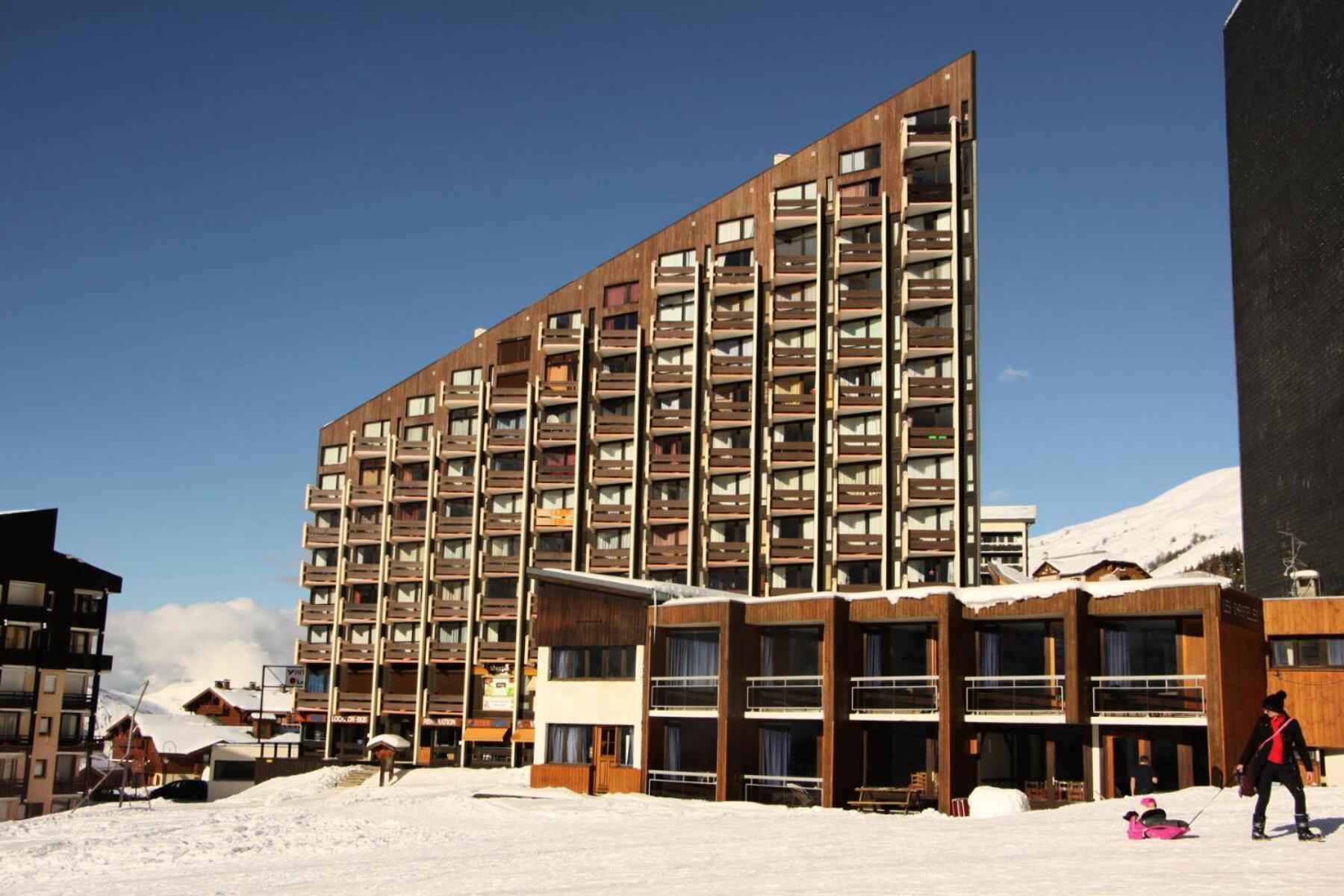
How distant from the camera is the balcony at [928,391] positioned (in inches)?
2719

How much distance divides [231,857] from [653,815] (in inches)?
493

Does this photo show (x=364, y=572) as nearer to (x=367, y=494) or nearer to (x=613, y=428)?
(x=367, y=494)

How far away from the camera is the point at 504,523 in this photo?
3221 inches

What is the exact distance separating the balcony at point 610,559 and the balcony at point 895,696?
3385 cm

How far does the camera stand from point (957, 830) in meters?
26.6

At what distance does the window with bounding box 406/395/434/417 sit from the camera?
88.7 metres

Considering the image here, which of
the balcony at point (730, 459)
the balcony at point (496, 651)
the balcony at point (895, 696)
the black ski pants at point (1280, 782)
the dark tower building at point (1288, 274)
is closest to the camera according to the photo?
the black ski pants at point (1280, 782)

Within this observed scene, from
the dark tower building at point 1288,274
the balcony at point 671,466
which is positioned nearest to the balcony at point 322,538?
the balcony at point 671,466

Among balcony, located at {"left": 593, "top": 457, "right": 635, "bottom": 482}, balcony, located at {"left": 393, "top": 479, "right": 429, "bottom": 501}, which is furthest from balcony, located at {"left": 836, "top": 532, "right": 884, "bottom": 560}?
balcony, located at {"left": 393, "top": 479, "right": 429, "bottom": 501}

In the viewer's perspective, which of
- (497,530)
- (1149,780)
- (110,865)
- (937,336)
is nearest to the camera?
(110,865)

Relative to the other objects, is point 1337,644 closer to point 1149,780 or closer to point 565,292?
point 1149,780

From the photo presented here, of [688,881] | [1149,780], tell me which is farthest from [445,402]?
[688,881]

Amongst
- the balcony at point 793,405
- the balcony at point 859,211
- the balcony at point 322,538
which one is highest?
the balcony at point 859,211

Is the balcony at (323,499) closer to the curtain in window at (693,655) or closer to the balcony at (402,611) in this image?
the balcony at (402,611)
